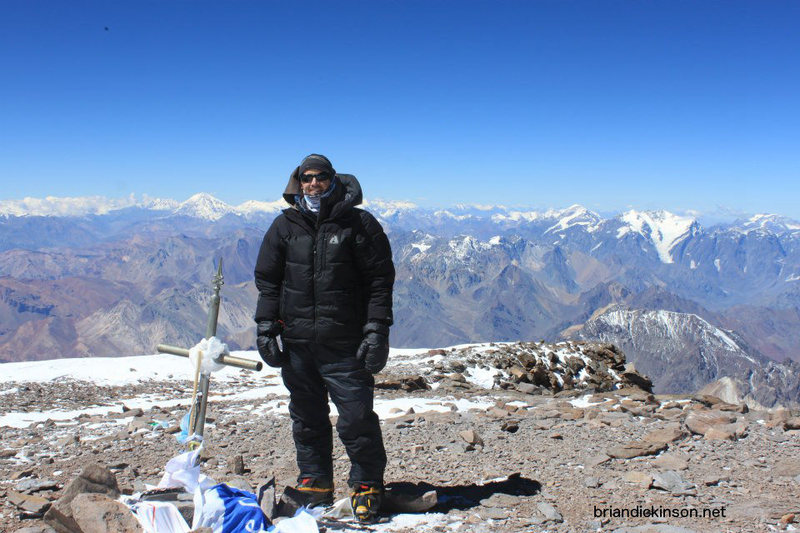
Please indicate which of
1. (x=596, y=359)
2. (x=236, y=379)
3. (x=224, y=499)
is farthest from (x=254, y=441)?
(x=596, y=359)

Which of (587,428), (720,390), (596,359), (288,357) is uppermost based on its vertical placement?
(288,357)

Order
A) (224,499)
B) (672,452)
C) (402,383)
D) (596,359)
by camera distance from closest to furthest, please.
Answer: (224,499)
(672,452)
(402,383)
(596,359)

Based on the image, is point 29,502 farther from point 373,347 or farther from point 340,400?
point 373,347

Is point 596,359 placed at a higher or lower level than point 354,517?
lower

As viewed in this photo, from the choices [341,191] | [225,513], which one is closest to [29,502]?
[225,513]

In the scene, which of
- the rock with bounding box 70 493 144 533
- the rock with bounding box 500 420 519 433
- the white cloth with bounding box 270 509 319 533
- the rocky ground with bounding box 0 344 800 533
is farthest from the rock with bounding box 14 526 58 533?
the rock with bounding box 500 420 519 433

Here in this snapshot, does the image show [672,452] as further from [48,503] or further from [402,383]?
[402,383]

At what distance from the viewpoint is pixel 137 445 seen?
9320 millimetres

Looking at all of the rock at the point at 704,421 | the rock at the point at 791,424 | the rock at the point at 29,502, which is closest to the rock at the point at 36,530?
the rock at the point at 29,502

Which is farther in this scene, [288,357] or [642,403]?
[642,403]

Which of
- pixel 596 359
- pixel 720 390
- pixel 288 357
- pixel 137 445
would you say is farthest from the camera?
pixel 720 390

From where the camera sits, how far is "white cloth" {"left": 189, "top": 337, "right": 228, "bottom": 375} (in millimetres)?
5051

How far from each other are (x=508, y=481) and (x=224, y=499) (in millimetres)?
3960

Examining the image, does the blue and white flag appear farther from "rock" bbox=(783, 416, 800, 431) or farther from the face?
"rock" bbox=(783, 416, 800, 431)
